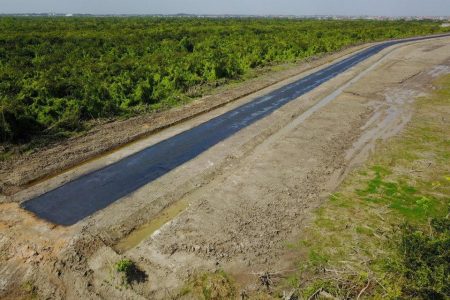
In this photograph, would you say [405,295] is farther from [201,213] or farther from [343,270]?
[201,213]

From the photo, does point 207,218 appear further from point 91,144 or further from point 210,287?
point 91,144

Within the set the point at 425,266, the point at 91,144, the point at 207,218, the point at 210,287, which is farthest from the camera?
the point at 91,144

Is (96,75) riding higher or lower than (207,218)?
higher

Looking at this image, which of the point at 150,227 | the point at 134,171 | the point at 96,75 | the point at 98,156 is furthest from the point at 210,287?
the point at 96,75

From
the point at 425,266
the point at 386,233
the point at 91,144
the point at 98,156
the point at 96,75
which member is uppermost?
the point at 425,266

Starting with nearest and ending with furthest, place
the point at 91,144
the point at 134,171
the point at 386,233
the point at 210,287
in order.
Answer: the point at 210,287 → the point at 386,233 → the point at 134,171 → the point at 91,144

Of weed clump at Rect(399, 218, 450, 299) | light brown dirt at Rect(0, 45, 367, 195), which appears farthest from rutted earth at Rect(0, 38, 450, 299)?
weed clump at Rect(399, 218, 450, 299)

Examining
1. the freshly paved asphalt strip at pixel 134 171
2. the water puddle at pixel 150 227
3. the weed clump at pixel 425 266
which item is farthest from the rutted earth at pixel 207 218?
the weed clump at pixel 425 266

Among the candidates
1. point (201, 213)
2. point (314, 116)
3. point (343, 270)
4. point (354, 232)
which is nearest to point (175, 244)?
point (201, 213)
